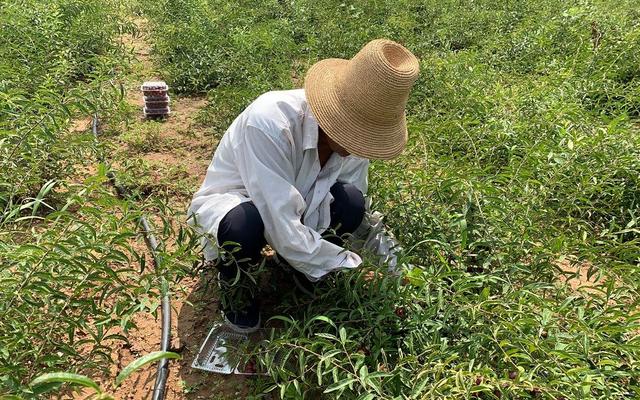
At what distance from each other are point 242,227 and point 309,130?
1.50ft

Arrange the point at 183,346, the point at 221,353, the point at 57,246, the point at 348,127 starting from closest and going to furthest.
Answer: the point at 57,246 < the point at 348,127 < the point at 221,353 < the point at 183,346

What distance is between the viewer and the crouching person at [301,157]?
1905 millimetres

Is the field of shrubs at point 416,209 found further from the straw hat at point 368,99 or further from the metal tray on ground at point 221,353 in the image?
the straw hat at point 368,99

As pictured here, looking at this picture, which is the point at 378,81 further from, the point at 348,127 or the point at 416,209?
the point at 416,209

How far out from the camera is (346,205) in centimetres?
236

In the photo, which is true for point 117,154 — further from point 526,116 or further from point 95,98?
point 526,116

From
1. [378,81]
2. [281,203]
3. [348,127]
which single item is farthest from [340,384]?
[378,81]

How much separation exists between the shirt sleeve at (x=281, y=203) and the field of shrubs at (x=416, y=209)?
11 cm

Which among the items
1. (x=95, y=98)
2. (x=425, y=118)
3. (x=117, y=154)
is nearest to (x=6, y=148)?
(x=95, y=98)

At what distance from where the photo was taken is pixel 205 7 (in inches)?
235

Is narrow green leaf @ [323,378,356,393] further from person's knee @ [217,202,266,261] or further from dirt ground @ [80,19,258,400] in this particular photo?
person's knee @ [217,202,266,261]

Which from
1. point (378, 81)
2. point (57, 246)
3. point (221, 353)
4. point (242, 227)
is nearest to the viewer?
point (57, 246)

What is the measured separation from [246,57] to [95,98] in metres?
2.12

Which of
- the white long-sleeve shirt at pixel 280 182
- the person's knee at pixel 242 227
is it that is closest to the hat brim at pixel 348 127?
the white long-sleeve shirt at pixel 280 182
